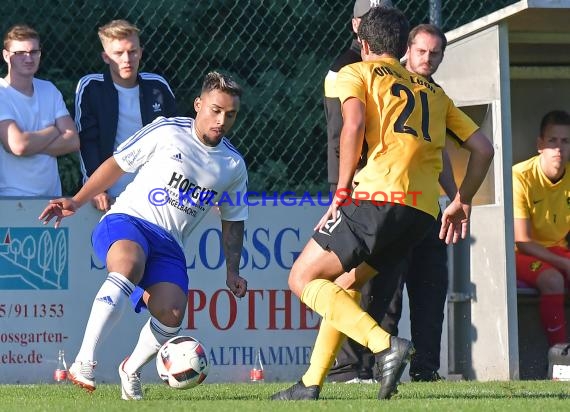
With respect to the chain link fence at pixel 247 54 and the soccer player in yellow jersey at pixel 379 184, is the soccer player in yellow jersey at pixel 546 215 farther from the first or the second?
the soccer player in yellow jersey at pixel 379 184

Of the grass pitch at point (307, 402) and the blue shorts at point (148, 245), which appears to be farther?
the blue shorts at point (148, 245)

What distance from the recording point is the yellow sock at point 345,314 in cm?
634

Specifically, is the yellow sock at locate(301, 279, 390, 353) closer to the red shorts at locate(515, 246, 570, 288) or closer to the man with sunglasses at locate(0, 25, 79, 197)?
the man with sunglasses at locate(0, 25, 79, 197)

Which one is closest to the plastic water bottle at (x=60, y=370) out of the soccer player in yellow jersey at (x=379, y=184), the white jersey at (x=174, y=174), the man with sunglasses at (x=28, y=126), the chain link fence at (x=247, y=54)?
the man with sunglasses at (x=28, y=126)

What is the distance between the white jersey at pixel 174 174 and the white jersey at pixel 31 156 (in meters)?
1.71

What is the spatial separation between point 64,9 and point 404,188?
18.1ft

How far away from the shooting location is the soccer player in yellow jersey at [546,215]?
9.62 metres

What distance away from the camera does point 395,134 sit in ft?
21.7

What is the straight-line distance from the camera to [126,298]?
6.91 metres

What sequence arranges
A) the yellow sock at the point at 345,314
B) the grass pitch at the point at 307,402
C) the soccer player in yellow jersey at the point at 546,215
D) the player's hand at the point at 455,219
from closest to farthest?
the grass pitch at the point at 307,402 < the yellow sock at the point at 345,314 < the player's hand at the point at 455,219 < the soccer player in yellow jersey at the point at 546,215

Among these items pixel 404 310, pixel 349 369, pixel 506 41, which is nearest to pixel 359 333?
pixel 349 369

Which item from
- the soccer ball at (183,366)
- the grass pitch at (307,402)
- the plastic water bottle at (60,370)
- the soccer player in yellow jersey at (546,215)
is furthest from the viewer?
the soccer player in yellow jersey at (546,215)
